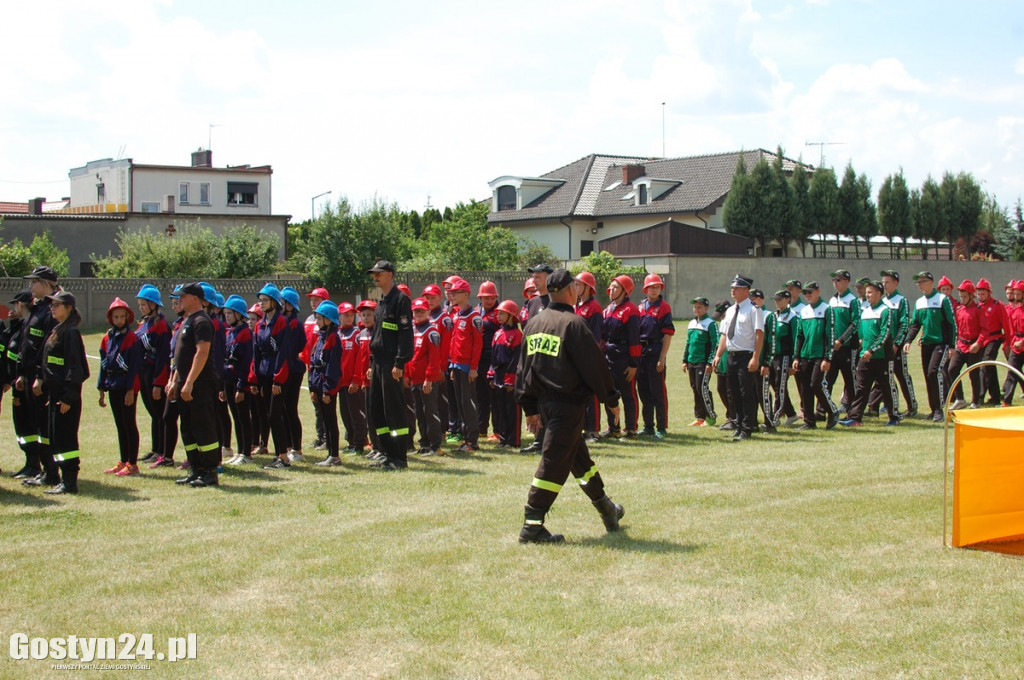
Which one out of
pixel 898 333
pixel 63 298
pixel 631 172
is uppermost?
Answer: pixel 631 172

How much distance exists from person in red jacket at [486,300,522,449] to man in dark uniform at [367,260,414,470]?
1.91 metres

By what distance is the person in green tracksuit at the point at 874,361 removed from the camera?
14.4 metres

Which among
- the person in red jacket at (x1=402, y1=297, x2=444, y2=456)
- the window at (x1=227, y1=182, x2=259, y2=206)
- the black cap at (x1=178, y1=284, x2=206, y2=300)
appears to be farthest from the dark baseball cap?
the window at (x1=227, y1=182, x2=259, y2=206)

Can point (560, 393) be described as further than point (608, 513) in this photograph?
No

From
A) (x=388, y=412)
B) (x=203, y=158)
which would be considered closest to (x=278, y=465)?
(x=388, y=412)

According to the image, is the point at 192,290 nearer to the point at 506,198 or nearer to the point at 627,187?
the point at 627,187

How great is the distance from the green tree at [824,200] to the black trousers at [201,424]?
171 ft

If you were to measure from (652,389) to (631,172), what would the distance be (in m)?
52.3

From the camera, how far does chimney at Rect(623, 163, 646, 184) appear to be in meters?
64.2

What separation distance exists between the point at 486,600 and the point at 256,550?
2.18 m

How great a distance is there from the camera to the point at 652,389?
1374 cm

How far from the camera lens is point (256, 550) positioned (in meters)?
7.35

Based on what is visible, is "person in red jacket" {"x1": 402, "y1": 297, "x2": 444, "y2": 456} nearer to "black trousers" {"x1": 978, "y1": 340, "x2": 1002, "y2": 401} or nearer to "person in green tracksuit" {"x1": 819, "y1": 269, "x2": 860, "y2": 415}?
"person in green tracksuit" {"x1": 819, "y1": 269, "x2": 860, "y2": 415}

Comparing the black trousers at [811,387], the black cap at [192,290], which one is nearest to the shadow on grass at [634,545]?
the black cap at [192,290]
